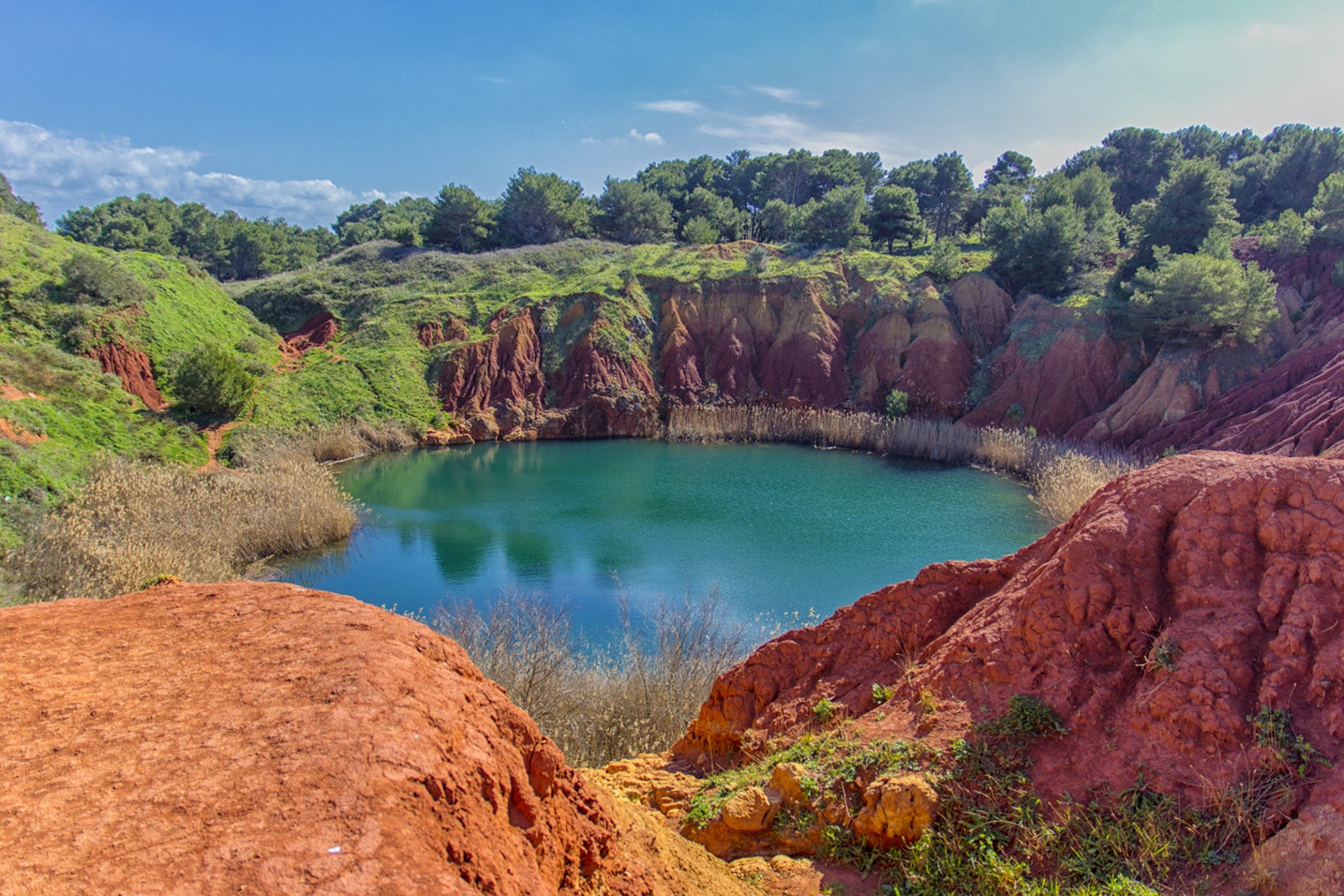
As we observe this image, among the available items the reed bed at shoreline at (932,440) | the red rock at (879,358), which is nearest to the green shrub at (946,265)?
the red rock at (879,358)

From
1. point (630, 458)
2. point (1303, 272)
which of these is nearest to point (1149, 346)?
point (1303, 272)

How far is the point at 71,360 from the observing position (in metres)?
23.7

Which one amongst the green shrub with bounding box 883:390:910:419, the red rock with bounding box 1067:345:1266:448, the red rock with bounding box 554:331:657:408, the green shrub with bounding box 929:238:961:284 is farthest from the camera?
the green shrub with bounding box 929:238:961:284

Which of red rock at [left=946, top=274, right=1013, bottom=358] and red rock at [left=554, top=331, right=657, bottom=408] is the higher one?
red rock at [left=946, top=274, right=1013, bottom=358]

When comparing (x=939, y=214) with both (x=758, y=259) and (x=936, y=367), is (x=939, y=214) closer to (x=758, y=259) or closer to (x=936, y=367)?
(x=758, y=259)

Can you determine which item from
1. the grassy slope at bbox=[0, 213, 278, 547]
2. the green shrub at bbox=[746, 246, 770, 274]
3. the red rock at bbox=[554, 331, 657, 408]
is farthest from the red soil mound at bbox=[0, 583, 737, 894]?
the green shrub at bbox=[746, 246, 770, 274]

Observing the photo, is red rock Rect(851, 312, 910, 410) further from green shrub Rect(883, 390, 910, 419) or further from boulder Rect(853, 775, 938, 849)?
boulder Rect(853, 775, 938, 849)

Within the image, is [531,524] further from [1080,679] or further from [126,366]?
[1080,679]

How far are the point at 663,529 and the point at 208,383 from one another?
55.1 feet

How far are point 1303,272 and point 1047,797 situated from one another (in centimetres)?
3346

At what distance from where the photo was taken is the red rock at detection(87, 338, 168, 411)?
2564 centimetres

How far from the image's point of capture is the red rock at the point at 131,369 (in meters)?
25.6

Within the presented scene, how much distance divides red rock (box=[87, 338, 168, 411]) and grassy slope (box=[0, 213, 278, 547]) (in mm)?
502

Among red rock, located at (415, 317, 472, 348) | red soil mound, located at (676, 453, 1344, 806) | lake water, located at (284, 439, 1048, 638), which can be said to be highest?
red rock, located at (415, 317, 472, 348)
